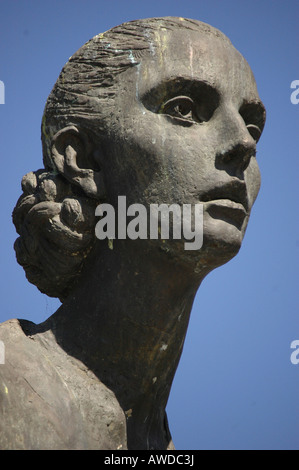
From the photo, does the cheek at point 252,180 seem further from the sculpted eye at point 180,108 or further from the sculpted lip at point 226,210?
the sculpted eye at point 180,108

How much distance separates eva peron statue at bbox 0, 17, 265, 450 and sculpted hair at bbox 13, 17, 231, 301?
0.01m

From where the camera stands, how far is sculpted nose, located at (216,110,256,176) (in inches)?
298

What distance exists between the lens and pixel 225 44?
8.08 metres

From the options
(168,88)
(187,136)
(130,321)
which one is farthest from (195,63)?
(130,321)

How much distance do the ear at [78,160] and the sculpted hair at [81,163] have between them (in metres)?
0.05

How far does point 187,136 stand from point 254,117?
945 millimetres

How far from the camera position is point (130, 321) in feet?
25.4

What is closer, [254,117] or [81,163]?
[81,163]

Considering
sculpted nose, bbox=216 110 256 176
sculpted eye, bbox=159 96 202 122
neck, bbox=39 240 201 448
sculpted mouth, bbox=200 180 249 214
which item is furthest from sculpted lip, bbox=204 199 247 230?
sculpted eye, bbox=159 96 202 122

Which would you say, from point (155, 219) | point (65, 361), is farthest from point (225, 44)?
point (65, 361)

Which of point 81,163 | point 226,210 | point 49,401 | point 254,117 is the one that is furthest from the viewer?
point 254,117

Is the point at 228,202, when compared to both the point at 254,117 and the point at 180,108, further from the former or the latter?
the point at 254,117
